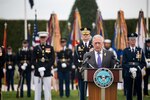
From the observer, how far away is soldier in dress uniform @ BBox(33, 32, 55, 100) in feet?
41.0

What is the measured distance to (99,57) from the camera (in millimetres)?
9391

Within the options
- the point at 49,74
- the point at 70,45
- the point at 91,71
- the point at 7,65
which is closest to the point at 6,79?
the point at 7,65

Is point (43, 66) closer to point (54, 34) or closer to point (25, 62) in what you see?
point (25, 62)

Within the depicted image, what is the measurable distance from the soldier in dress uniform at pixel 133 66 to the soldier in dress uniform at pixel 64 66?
4984mm

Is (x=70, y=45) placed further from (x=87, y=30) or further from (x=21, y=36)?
(x=21, y=36)

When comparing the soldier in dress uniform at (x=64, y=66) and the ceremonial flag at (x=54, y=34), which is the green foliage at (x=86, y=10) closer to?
the ceremonial flag at (x=54, y=34)

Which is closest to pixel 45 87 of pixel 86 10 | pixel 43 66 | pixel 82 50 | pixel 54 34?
pixel 43 66

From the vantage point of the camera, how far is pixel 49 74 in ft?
41.3

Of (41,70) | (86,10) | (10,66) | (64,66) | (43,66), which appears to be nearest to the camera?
(41,70)

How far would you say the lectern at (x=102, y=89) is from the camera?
28.5 feet

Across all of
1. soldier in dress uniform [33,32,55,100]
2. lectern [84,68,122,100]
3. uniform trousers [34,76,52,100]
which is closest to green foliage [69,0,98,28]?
soldier in dress uniform [33,32,55,100]

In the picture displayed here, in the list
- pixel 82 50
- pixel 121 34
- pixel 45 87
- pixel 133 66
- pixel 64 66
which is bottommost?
pixel 45 87

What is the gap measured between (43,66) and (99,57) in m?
3.46

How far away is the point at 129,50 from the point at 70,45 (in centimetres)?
864
